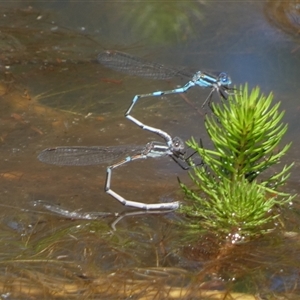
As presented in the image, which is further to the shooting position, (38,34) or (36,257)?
(38,34)

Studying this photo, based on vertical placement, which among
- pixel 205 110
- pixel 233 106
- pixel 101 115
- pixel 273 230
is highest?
pixel 233 106

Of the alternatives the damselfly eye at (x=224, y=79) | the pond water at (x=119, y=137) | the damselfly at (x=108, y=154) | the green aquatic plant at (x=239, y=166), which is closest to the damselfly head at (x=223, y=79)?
the damselfly eye at (x=224, y=79)

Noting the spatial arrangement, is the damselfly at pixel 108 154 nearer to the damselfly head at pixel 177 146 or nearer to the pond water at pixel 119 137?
the damselfly head at pixel 177 146

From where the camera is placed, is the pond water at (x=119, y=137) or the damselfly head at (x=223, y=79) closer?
the pond water at (x=119, y=137)

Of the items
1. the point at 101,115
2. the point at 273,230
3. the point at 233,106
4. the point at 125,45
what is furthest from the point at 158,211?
the point at 125,45

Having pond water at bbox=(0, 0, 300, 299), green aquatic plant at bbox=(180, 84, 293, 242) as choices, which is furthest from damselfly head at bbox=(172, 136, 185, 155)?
green aquatic plant at bbox=(180, 84, 293, 242)

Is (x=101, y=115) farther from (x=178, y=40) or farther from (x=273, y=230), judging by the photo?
(x=273, y=230)

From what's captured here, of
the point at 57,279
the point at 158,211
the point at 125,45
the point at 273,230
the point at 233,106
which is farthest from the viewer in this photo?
the point at 125,45
